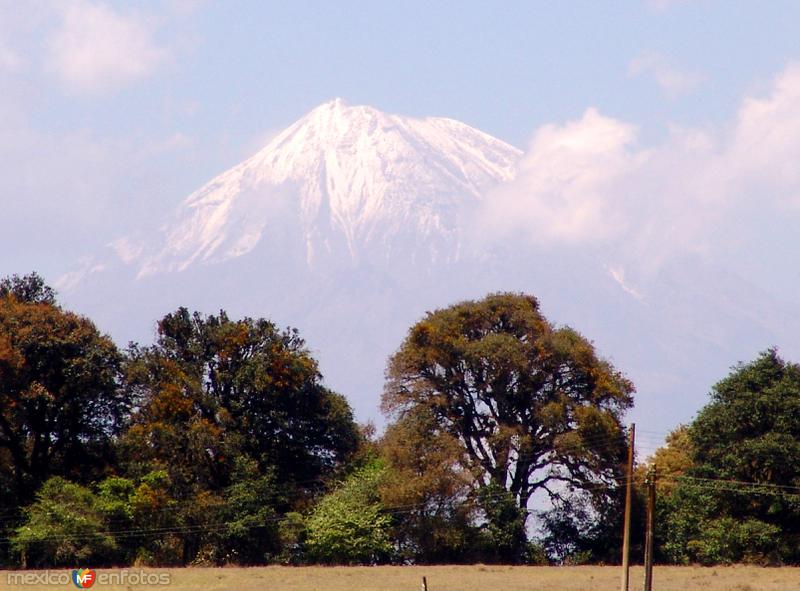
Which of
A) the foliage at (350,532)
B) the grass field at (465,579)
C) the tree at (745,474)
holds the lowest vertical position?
the grass field at (465,579)

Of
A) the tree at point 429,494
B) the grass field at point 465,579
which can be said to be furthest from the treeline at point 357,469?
the grass field at point 465,579

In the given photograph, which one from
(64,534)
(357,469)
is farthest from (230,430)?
(64,534)

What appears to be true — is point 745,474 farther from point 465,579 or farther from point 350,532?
point 350,532

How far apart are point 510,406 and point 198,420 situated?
15.5 metres

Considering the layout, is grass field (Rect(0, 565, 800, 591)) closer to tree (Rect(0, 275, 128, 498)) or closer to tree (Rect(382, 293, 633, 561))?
tree (Rect(382, 293, 633, 561))

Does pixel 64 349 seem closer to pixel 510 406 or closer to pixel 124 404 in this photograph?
pixel 124 404

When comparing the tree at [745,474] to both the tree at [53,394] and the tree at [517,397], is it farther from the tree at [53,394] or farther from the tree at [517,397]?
the tree at [53,394]

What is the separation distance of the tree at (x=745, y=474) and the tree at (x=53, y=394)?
29.1m

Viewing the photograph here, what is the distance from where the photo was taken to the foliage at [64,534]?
63844 millimetres

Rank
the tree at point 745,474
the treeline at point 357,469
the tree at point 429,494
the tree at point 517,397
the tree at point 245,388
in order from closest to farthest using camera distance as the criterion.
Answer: the tree at point 745,474, the treeline at point 357,469, the tree at point 429,494, the tree at point 517,397, the tree at point 245,388

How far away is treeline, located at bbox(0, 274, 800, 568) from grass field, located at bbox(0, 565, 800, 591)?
196 inches

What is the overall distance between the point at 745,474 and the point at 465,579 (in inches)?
646

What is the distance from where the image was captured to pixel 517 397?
6750cm

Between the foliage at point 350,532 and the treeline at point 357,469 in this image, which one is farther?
the foliage at point 350,532
